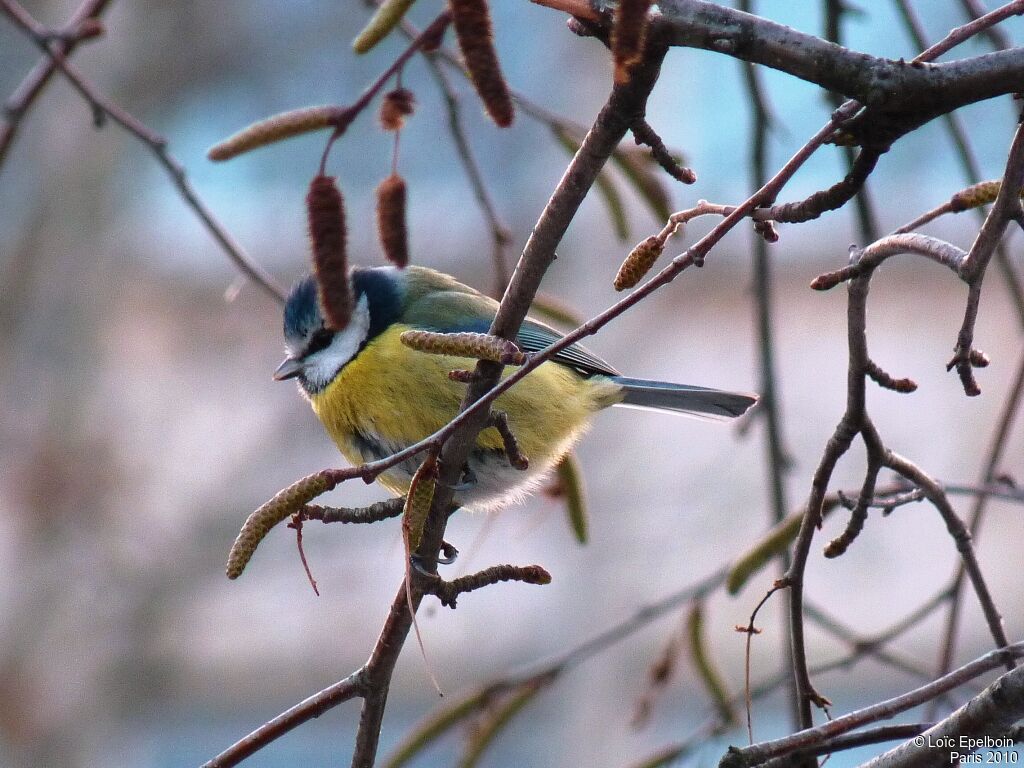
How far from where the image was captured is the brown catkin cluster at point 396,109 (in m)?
1.16

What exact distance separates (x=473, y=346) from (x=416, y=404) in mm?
1187

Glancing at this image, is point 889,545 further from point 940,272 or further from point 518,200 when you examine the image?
point 518,200

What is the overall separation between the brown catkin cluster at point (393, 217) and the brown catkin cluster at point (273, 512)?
0.32m

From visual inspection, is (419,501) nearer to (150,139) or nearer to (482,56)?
(482,56)

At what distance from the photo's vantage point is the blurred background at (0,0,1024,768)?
6785mm

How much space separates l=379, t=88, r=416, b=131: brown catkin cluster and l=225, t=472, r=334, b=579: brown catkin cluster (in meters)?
0.36

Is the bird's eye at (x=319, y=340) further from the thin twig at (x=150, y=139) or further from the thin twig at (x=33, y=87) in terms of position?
the thin twig at (x=33, y=87)

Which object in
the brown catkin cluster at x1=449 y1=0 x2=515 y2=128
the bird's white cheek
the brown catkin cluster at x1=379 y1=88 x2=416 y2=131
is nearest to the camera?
the brown catkin cluster at x1=449 y1=0 x2=515 y2=128

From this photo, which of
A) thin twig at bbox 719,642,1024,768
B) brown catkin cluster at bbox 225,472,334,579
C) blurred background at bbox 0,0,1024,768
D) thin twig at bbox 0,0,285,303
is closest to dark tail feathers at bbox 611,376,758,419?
thin twig at bbox 0,0,285,303

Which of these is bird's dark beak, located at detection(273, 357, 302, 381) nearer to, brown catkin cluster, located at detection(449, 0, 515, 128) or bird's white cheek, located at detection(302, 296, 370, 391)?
bird's white cheek, located at detection(302, 296, 370, 391)

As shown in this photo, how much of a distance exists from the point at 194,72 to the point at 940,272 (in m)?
5.42

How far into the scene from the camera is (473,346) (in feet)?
3.38

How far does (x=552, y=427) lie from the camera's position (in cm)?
232

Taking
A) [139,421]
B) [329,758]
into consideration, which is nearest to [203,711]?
[329,758]
